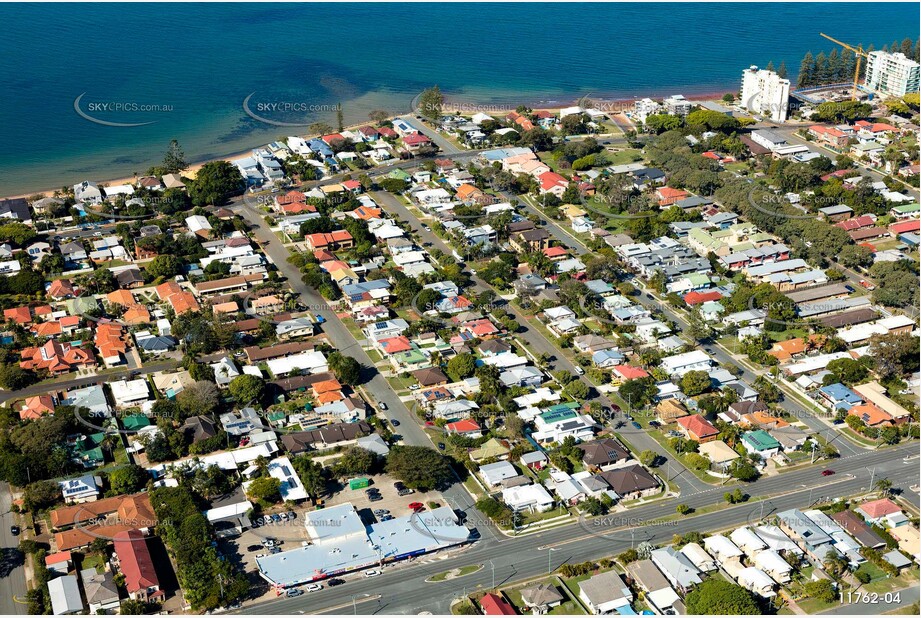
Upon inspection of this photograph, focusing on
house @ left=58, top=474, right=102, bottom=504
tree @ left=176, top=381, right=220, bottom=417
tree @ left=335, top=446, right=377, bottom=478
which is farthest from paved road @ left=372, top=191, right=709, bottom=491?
→ house @ left=58, top=474, right=102, bottom=504

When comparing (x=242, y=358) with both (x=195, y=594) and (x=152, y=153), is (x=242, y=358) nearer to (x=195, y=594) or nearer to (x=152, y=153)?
(x=195, y=594)

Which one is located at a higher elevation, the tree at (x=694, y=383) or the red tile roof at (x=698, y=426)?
the tree at (x=694, y=383)

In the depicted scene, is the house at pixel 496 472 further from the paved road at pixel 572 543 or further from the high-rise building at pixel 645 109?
the high-rise building at pixel 645 109

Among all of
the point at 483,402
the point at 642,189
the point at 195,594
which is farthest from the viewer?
the point at 642,189

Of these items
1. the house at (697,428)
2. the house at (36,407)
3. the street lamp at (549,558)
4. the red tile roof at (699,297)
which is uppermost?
the house at (36,407)

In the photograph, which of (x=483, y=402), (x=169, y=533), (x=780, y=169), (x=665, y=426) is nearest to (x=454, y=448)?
(x=483, y=402)

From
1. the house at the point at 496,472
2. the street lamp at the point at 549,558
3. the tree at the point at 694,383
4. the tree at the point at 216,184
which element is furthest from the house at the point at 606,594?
the tree at the point at 216,184
